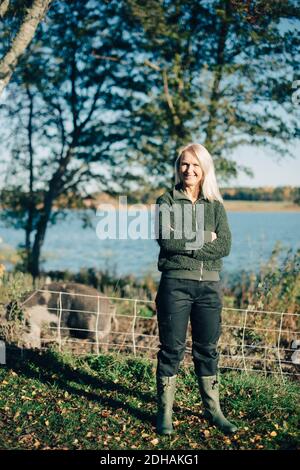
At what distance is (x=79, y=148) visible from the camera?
32.7 feet

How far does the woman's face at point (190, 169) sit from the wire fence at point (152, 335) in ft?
5.99

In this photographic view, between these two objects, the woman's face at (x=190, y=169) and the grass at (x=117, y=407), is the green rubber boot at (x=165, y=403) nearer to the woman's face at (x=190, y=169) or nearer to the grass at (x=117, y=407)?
the grass at (x=117, y=407)

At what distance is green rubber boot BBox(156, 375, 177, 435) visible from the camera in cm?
383

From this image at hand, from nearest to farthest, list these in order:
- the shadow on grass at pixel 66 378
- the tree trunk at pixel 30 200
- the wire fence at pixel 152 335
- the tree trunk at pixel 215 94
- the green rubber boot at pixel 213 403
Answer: the green rubber boot at pixel 213 403
the shadow on grass at pixel 66 378
the wire fence at pixel 152 335
the tree trunk at pixel 215 94
the tree trunk at pixel 30 200

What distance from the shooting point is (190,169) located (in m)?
3.84

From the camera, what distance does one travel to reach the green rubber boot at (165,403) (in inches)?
151

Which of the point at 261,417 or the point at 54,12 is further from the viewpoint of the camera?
the point at 54,12

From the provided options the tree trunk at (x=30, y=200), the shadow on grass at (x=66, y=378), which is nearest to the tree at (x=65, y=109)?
the tree trunk at (x=30, y=200)

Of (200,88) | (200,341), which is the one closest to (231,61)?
(200,88)

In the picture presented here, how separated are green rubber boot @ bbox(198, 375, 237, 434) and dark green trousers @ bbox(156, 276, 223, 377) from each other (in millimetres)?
78

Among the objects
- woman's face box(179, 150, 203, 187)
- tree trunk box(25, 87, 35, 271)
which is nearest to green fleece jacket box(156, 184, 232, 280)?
woman's face box(179, 150, 203, 187)

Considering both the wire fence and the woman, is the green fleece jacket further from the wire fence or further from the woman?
the wire fence
